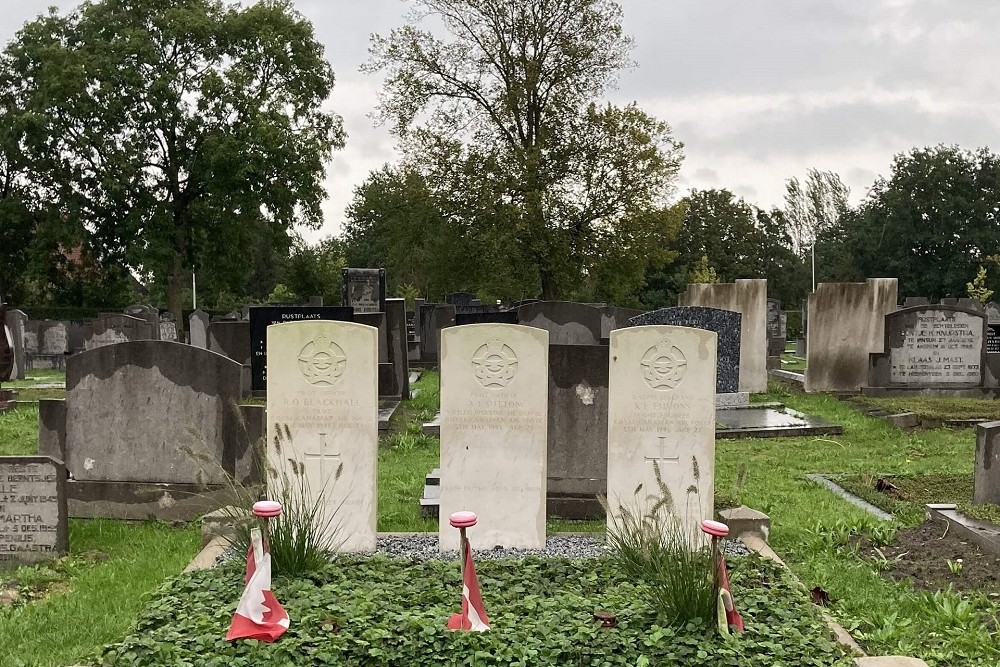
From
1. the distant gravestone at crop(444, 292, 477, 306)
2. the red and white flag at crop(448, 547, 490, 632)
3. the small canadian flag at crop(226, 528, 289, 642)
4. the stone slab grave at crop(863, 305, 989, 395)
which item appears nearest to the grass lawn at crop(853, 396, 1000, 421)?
the stone slab grave at crop(863, 305, 989, 395)

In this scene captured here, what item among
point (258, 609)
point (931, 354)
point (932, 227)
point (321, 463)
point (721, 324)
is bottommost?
point (258, 609)

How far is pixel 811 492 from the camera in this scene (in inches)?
Answer: 331

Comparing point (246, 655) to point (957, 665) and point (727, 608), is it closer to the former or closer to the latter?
point (727, 608)

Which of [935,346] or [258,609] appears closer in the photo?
[258,609]

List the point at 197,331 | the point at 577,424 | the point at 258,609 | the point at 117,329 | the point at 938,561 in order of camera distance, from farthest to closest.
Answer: the point at 197,331 → the point at 117,329 → the point at 577,424 → the point at 938,561 → the point at 258,609

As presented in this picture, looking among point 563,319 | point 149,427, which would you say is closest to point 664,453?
point 149,427

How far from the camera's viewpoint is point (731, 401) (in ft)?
44.2

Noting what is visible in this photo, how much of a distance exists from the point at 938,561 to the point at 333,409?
13.8 feet

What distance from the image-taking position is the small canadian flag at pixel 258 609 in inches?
166

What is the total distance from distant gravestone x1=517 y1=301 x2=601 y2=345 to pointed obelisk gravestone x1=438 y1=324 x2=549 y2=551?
8.33 metres

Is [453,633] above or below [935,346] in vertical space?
below

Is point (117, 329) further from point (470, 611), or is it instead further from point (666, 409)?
point (470, 611)

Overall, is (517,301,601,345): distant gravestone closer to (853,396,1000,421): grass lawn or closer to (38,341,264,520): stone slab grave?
(853,396,1000,421): grass lawn

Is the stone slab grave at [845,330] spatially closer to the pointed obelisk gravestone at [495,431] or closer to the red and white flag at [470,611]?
the pointed obelisk gravestone at [495,431]
